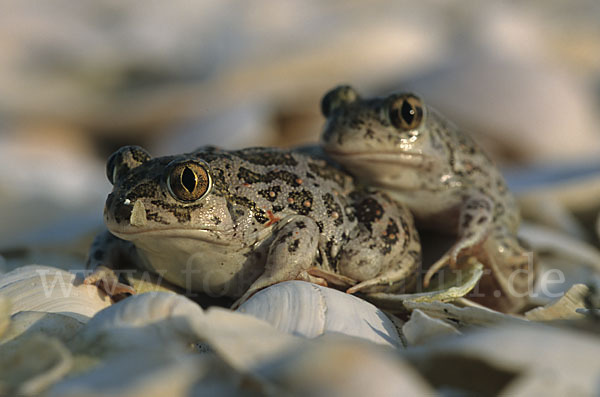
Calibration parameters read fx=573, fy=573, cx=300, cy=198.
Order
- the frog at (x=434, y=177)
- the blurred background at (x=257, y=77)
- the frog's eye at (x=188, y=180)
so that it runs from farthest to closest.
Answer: the blurred background at (x=257, y=77)
the frog at (x=434, y=177)
the frog's eye at (x=188, y=180)

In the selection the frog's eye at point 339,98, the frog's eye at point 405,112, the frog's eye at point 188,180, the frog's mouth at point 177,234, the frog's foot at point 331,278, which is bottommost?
the frog's foot at point 331,278

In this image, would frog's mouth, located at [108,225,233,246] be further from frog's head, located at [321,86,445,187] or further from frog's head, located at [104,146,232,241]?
frog's head, located at [321,86,445,187]

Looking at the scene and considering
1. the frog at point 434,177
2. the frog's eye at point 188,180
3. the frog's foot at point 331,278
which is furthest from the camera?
the frog at point 434,177

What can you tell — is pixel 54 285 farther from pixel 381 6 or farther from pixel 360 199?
pixel 381 6

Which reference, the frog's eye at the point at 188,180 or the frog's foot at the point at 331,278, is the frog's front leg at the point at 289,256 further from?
the frog's eye at the point at 188,180

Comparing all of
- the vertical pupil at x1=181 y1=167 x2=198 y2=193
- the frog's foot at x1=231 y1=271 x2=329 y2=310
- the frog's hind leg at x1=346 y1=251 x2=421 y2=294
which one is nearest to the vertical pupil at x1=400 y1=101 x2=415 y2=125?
the frog's hind leg at x1=346 y1=251 x2=421 y2=294

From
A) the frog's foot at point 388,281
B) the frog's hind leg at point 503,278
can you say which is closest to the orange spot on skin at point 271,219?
the frog's foot at point 388,281

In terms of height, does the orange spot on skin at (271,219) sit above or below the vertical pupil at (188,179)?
below

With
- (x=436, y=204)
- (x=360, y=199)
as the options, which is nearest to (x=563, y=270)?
(x=436, y=204)
